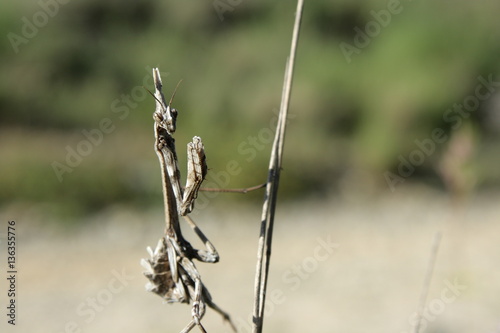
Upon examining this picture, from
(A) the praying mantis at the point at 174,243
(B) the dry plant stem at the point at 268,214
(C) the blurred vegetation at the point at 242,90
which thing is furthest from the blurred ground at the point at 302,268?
(B) the dry plant stem at the point at 268,214

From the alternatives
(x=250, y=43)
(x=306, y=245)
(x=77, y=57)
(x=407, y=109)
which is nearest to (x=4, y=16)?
(x=77, y=57)

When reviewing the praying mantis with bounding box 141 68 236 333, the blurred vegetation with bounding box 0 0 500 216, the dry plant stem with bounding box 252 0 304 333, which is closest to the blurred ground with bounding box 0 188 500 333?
the blurred vegetation with bounding box 0 0 500 216

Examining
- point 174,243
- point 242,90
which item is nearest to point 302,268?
point 242,90

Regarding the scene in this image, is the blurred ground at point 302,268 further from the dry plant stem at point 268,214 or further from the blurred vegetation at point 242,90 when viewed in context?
the dry plant stem at point 268,214

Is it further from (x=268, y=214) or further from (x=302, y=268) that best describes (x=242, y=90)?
(x=268, y=214)

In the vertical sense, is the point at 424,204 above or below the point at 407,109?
below

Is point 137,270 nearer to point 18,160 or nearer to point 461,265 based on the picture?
point 18,160

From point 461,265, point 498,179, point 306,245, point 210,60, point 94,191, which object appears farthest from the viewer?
point 210,60

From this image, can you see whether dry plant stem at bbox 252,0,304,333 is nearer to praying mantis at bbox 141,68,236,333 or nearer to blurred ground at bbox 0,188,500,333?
praying mantis at bbox 141,68,236,333
